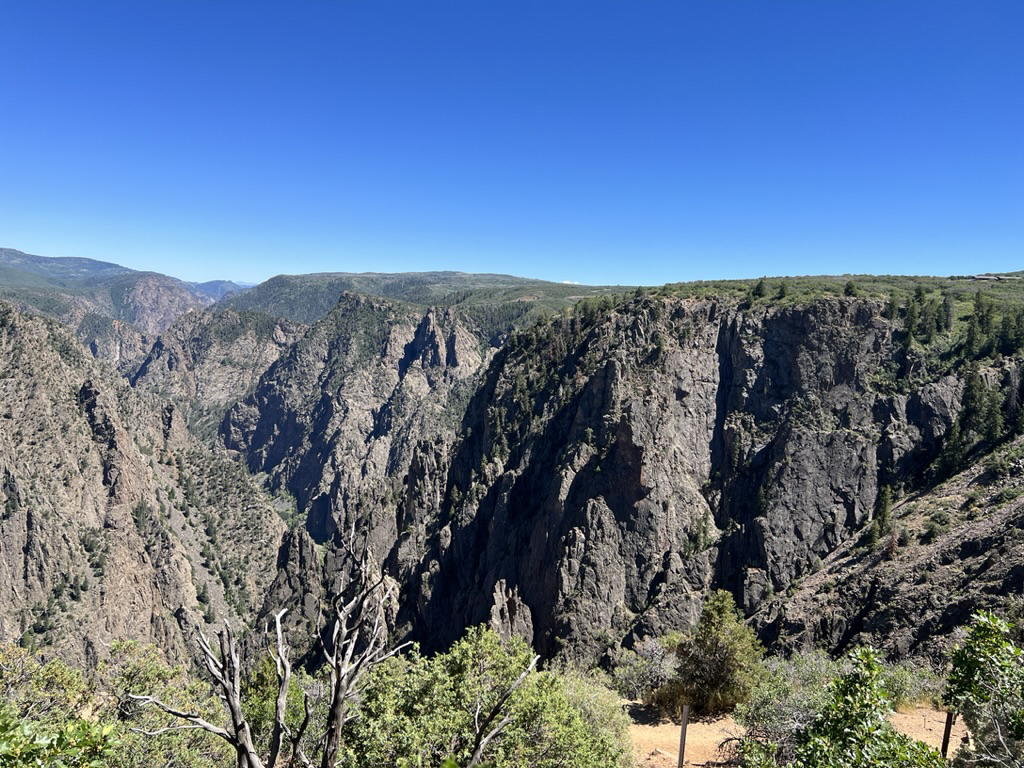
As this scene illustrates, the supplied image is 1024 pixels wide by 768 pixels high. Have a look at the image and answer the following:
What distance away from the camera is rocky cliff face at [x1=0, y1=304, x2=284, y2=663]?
84500 millimetres

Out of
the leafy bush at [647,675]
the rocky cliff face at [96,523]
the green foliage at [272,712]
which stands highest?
the green foliage at [272,712]

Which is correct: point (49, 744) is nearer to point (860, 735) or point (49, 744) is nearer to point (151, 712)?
point (860, 735)

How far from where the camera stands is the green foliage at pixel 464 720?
12875 mm

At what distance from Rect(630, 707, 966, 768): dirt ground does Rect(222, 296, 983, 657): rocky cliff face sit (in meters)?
28.4

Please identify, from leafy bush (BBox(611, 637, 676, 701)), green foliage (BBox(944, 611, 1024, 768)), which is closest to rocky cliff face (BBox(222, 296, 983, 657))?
leafy bush (BBox(611, 637, 676, 701))

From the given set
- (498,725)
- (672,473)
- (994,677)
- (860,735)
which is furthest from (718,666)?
(672,473)

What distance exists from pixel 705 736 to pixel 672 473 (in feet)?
129

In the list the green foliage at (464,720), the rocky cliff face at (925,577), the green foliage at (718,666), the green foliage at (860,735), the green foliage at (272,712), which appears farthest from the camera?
the rocky cliff face at (925,577)

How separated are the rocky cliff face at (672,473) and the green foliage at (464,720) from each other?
4176 centimetres

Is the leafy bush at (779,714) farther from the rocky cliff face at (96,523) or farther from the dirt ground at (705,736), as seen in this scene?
the rocky cliff face at (96,523)

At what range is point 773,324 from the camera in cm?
6956

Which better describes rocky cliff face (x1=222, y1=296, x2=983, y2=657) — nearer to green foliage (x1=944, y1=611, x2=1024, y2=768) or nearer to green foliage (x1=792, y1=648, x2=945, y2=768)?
green foliage (x1=944, y1=611, x2=1024, y2=768)

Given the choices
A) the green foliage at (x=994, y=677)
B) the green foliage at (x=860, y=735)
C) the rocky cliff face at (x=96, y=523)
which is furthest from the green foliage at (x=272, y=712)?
the rocky cliff face at (x=96, y=523)

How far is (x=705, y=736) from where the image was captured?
25344 millimetres
